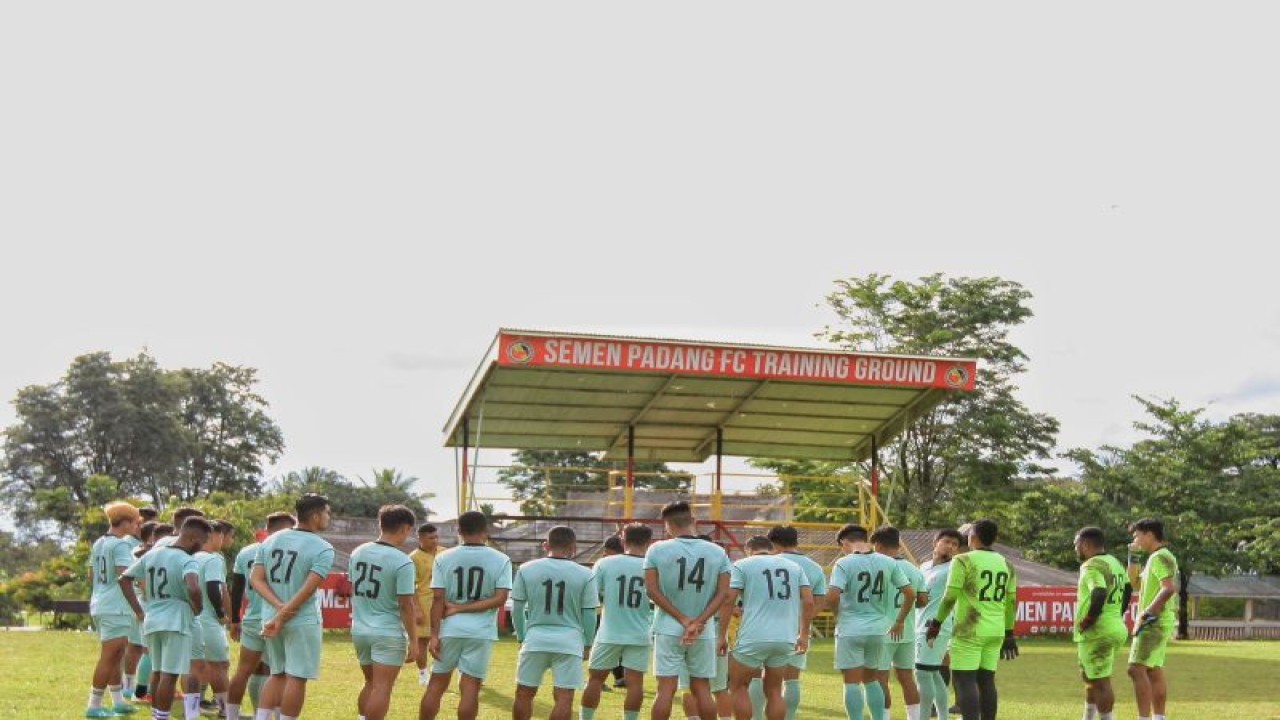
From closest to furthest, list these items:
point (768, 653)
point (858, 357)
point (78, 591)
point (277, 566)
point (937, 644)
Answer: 1. point (277, 566)
2. point (768, 653)
3. point (937, 644)
4. point (858, 357)
5. point (78, 591)

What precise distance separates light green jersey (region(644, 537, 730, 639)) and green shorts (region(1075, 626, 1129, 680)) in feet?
13.6

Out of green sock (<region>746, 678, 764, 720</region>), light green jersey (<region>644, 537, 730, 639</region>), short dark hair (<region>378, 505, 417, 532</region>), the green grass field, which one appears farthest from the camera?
the green grass field

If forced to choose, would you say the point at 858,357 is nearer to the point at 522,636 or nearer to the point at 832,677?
the point at 832,677

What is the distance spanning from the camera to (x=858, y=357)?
98.0 feet

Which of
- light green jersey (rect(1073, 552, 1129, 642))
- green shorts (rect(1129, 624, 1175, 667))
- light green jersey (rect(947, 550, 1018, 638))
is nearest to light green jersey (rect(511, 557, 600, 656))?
light green jersey (rect(947, 550, 1018, 638))

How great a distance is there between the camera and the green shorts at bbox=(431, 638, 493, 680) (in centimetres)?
1149

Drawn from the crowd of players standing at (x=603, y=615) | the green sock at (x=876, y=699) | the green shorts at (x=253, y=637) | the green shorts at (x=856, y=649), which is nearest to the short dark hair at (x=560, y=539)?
the crowd of players standing at (x=603, y=615)

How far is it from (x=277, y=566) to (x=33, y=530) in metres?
77.9

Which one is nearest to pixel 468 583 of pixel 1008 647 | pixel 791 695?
pixel 791 695

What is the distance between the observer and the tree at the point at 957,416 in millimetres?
54062

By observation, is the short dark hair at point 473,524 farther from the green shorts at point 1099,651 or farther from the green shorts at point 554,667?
the green shorts at point 1099,651

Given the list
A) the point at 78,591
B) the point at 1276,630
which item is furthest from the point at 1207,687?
the point at 1276,630

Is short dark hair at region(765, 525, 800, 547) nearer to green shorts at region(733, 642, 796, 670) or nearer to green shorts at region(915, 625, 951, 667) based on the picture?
green shorts at region(733, 642, 796, 670)

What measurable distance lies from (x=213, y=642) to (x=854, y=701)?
616 cm
